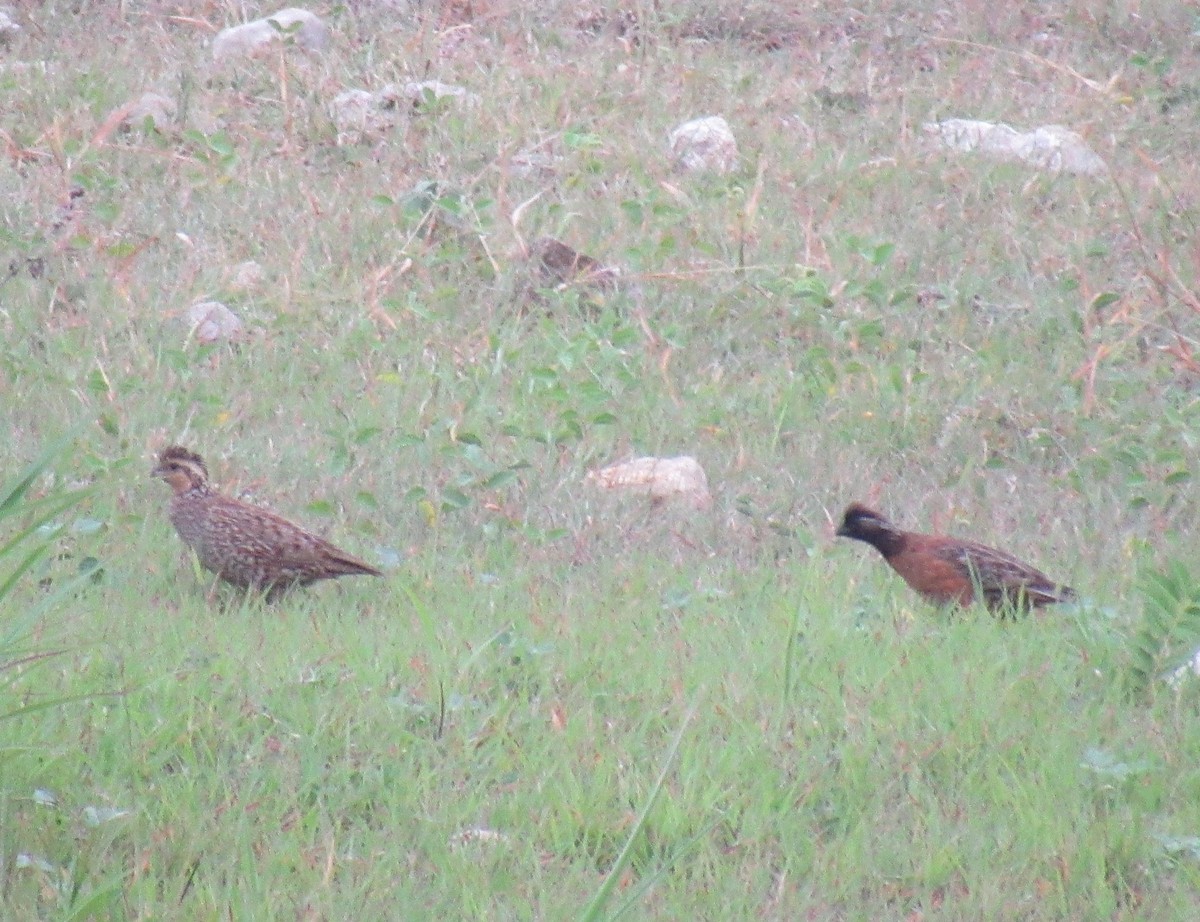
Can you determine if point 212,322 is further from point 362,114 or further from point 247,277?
point 362,114

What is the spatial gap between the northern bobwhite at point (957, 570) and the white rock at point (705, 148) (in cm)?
445

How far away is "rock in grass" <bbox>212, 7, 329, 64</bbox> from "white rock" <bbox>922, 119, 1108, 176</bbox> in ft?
13.2

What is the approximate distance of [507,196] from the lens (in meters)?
10.4

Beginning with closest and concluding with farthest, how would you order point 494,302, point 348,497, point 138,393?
point 348,497
point 138,393
point 494,302

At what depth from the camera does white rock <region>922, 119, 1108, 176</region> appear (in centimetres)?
1114

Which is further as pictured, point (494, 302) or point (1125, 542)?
point (494, 302)

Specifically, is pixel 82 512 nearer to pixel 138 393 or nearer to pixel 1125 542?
pixel 138 393

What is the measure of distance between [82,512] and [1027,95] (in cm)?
739

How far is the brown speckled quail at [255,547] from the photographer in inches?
263

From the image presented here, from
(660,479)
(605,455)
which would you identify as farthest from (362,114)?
(660,479)

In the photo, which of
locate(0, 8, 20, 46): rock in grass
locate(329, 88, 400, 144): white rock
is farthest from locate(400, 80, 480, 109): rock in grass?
locate(0, 8, 20, 46): rock in grass

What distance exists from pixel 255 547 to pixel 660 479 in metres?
1.78

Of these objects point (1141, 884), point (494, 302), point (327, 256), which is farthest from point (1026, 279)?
point (1141, 884)

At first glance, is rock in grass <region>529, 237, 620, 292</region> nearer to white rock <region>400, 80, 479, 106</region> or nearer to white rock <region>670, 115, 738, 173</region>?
white rock <region>670, 115, 738, 173</region>
